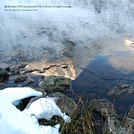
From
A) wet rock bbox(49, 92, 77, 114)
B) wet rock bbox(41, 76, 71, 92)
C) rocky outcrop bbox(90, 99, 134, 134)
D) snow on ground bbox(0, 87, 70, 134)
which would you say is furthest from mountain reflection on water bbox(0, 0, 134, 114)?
snow on ground bbox(0, 87, 70, 134)

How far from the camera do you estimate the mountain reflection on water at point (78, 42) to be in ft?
12.6

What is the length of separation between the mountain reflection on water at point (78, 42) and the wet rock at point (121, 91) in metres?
0.16

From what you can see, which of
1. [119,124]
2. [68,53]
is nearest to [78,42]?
[68,53]

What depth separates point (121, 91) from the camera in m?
2.92

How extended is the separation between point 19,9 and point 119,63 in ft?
40.2

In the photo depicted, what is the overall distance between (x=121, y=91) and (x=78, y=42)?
3914mm

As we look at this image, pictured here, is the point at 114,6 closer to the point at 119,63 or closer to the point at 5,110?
the point at 119,63

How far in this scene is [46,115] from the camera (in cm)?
215

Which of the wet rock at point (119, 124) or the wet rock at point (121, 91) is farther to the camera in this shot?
the wet rock at point (121, 91)

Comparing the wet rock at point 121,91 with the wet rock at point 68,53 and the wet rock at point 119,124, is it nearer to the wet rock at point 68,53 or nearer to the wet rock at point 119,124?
the wet rock at point 119,124

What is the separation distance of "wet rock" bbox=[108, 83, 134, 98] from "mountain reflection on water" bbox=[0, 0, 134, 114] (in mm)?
161

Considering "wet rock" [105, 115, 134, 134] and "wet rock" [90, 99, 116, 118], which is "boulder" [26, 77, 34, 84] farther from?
"wet rock" [105, 115, 134, 134]

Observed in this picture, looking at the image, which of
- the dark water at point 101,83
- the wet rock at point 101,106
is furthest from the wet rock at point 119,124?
the dark water at point 101,83

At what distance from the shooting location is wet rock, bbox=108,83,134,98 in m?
2.90
